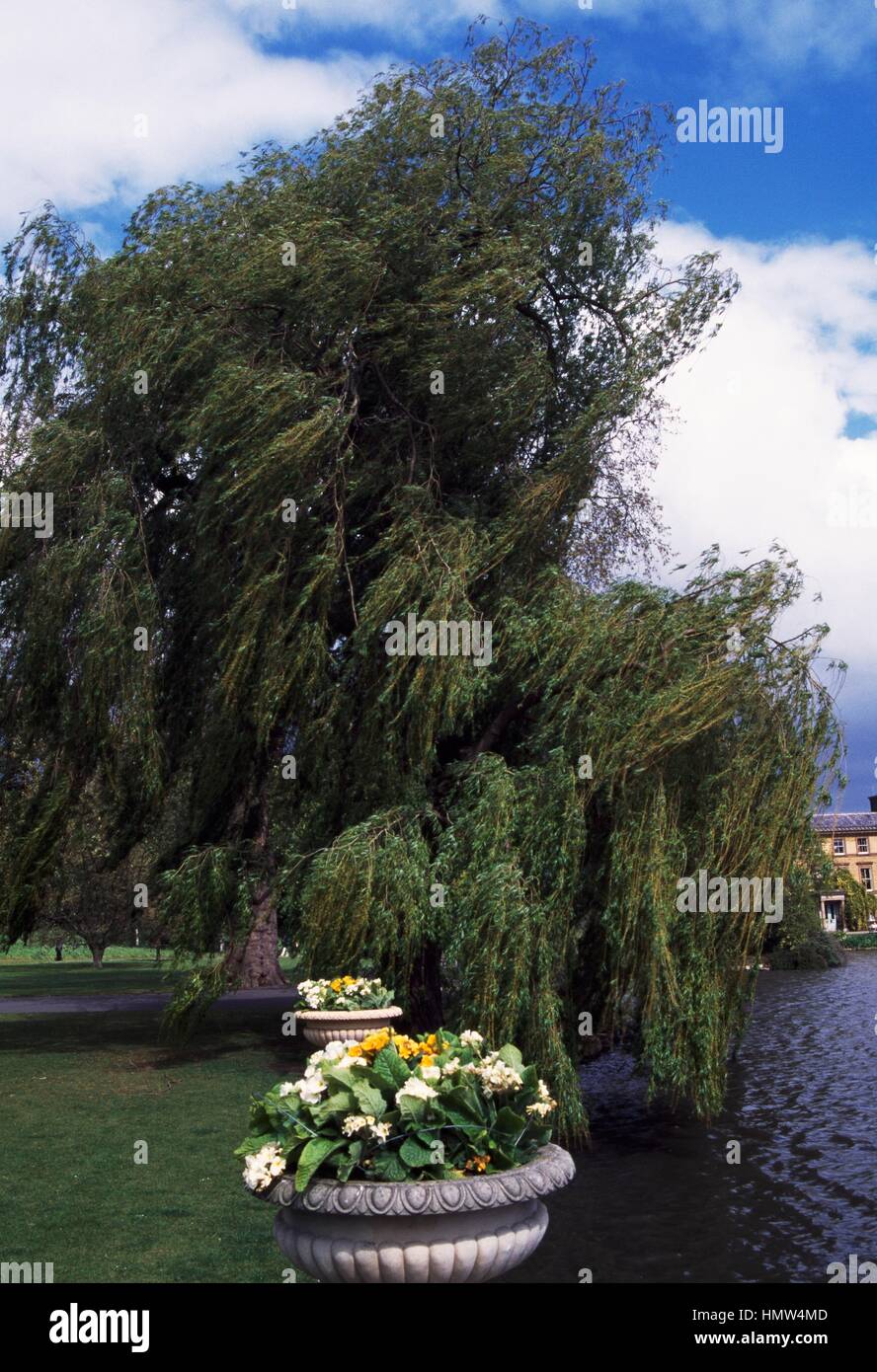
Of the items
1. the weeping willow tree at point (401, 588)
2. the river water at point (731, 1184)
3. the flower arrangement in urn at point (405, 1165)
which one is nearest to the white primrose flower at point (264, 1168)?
the flower arrangement in urn at point (405, 1165)

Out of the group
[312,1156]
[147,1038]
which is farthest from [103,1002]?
[312,1156]

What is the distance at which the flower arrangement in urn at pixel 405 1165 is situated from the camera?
560cm

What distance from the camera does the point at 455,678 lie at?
14.6 meters

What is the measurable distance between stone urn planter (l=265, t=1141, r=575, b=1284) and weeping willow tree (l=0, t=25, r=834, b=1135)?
708 cm

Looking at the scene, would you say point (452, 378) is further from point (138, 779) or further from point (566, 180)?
point (138, 779)

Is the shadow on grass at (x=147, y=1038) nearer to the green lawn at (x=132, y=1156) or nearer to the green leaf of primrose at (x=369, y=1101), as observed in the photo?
the green lawn at (x=132, y=1156)

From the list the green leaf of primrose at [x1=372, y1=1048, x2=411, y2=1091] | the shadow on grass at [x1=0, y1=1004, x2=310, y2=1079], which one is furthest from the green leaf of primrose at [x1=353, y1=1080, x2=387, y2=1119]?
the shadow on grass at [x1=0, y1=1004, x2=310, y2=1079]

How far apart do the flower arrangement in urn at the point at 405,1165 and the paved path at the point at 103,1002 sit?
21698 mm

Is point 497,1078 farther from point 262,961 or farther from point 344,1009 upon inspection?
point 262,961

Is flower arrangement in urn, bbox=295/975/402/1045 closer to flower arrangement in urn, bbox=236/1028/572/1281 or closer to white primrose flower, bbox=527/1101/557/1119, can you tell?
flower arrangement in urn, bbox=236/1028/572/1281

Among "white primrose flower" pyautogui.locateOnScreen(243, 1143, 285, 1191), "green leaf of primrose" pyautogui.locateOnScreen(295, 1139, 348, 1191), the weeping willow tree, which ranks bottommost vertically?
"white primrose flower" pyautogui.locateOnScreen(243, 1143, 285, 1191)

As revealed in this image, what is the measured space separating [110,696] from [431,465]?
5287 millimetres

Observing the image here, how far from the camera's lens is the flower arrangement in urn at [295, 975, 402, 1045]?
13.4 metres
